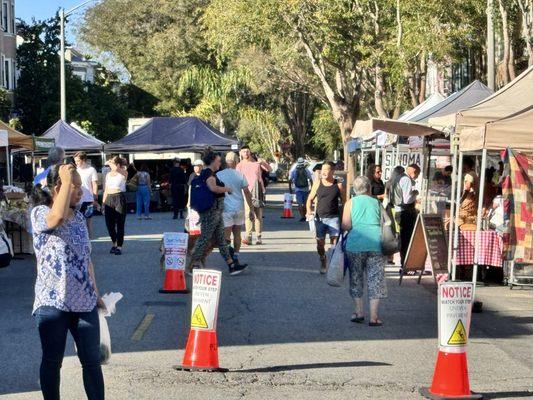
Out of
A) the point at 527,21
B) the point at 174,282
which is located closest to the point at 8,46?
the point at 527,21

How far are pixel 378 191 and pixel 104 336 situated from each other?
14147mm

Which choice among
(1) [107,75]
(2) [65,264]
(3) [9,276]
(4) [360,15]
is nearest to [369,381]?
(2) [65,264]

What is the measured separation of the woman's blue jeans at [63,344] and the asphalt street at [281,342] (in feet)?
5.51

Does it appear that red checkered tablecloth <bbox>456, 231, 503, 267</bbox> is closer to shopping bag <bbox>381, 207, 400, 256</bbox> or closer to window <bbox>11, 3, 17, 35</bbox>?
shopping bag <bbox>381, 207, 400, 256</bbox>

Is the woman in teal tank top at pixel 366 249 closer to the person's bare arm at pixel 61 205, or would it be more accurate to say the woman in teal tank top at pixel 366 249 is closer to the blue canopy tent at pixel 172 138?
the person's bare arm at pixel 61 205

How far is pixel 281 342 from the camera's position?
11016mm

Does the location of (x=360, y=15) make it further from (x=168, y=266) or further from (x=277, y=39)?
(x=168, y=266)

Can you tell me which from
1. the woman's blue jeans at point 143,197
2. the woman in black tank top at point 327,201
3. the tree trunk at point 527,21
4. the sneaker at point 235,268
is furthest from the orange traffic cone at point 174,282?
the woman's blue jeans at point 143,197

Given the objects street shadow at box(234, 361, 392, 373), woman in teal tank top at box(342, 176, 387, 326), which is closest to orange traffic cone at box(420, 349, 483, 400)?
street shadow at box(234, 361, 392, 373)

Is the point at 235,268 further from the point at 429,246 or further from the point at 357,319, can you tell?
the point at 357,319

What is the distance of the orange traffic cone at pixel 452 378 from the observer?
8359 mm

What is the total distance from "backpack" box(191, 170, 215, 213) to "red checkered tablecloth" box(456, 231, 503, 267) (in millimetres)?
3540

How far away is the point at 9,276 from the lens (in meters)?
16.8

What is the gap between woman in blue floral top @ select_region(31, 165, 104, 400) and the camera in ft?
22.0
